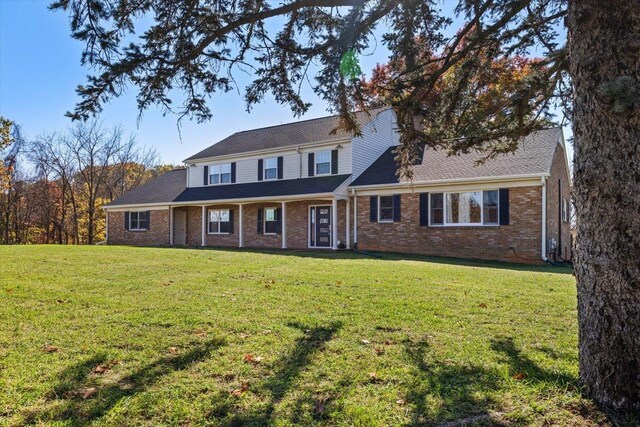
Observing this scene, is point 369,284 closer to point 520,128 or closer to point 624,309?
point 520,128

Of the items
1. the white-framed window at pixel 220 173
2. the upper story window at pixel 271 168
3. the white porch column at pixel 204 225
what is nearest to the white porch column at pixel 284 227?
the upper story window at pixel 271 168

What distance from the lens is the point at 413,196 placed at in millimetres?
16453

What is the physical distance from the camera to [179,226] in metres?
24.1

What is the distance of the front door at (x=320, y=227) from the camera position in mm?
18984

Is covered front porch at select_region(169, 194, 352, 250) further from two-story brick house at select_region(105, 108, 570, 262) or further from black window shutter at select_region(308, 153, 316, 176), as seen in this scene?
black window shutter at select_region(308, 153, 316, 176)

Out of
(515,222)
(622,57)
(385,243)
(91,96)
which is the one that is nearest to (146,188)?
(385,243)

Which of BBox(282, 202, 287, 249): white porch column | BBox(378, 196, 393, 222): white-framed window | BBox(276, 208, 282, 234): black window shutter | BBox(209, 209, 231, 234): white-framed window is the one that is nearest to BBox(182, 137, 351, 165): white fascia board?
BBox(282, 202, 287, 249): white porch column

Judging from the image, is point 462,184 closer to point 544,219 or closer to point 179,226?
point 544,219

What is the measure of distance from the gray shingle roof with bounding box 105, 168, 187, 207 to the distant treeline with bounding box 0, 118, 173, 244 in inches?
330

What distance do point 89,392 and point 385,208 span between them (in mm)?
14984

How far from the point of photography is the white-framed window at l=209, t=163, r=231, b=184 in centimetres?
2288

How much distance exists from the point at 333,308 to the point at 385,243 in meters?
11.6

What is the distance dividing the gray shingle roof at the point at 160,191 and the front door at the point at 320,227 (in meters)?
9.20

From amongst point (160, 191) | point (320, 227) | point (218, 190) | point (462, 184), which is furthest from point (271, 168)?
point (462, 184)
